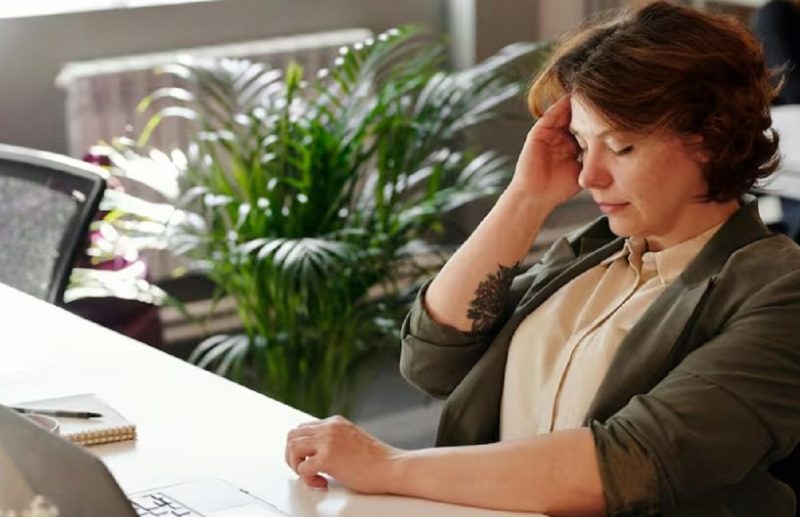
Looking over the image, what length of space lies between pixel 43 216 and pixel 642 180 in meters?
1.38

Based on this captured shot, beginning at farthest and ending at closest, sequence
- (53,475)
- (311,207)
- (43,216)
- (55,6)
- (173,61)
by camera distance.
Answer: (173,61)
(55,6)
(311,207)
(43,216)
(53,475)

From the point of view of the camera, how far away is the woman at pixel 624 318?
68.4 inches

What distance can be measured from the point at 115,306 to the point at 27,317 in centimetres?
85

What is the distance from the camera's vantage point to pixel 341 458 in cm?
177

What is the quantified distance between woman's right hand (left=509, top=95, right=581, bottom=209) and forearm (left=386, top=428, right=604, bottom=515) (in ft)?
1.43

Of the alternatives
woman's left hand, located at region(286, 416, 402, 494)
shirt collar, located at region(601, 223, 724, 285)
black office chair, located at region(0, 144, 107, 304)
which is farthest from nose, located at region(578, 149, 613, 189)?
black office chair, located at region(0, 144, 107, 304)

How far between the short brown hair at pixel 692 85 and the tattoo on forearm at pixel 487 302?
0.29 m

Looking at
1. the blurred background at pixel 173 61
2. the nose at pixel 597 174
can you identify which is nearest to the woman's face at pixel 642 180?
the nose at pixel 597 174

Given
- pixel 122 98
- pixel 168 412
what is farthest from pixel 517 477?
pixel 122 98

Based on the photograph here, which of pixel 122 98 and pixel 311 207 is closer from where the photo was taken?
pixel 311 207

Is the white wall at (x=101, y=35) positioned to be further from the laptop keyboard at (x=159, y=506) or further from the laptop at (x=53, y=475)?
the laptop at (x=53, y=475)

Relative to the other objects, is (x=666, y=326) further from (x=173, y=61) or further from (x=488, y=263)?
(x=173, y=61)

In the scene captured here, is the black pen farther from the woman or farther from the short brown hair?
the short brown hair

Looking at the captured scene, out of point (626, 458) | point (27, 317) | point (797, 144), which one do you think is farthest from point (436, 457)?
point (797, 144)
